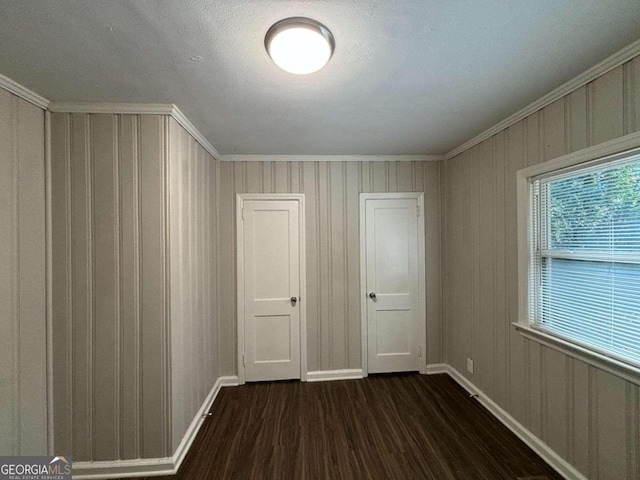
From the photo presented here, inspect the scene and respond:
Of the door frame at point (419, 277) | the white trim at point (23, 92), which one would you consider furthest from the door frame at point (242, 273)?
the white trim at point (23, 92)

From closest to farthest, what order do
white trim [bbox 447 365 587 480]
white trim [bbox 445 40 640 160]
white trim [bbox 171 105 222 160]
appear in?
1. white trim [bbox 445 40 640 160]
2. white trim [bbox 447 365 587 480]
3. white trim [bbox 171 105 222 160]

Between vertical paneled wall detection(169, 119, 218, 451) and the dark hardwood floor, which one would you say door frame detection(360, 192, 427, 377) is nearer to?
the dark hardwood floor

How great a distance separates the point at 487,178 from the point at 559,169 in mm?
677

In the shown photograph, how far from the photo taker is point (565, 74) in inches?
58.4

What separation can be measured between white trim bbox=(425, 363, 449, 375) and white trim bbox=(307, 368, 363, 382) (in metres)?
0.81

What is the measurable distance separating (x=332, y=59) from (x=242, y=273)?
2.24 metres

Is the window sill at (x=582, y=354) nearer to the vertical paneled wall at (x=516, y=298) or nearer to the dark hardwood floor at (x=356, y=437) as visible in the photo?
the vertical paneled wall at (x=516, y=298)

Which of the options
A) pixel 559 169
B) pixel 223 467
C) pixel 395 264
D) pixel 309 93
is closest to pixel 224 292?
pixel 223 467

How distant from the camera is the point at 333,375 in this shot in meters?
2.93

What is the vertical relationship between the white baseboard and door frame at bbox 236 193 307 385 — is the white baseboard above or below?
below

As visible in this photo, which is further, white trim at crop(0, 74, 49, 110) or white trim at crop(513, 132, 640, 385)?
white trim at crop(0, 74, 49, 110)

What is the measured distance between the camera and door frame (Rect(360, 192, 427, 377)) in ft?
9.79

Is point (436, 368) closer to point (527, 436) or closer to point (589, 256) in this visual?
point (527, 436)

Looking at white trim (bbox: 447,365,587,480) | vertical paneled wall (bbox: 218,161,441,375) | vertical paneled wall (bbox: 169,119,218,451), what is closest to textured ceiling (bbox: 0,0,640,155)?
vertical paneled wall (bbox: 169,119,218,451)
